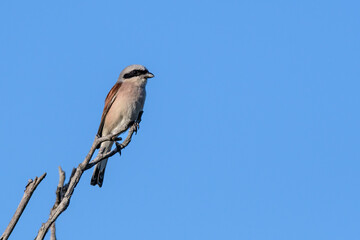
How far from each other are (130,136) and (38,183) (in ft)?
5.49

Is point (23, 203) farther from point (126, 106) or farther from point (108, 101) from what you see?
point (108, 101)

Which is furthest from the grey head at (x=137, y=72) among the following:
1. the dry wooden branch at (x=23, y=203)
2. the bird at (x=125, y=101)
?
the dry wooden branch at (x=23, y=203)

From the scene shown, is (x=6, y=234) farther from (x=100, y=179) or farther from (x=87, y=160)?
(x=100, y=179)

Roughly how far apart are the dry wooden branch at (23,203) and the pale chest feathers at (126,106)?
4143 mm

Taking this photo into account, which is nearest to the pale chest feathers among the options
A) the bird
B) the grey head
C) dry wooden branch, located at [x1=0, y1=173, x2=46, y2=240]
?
the bird

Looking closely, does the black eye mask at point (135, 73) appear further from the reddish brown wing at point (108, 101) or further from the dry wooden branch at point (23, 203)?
the dry wooden branch at point (23, 203)

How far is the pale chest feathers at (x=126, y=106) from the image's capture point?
7711mm

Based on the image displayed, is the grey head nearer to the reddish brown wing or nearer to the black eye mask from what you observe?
the black eye mask

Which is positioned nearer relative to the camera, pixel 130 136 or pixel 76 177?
pixel 76 177

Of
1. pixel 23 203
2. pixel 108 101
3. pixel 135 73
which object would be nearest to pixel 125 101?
pixel 108 101

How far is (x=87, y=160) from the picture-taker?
4.11 meters

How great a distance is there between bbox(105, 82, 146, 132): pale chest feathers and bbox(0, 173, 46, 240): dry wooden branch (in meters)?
4.14

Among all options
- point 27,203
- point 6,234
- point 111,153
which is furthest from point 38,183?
point 111,153

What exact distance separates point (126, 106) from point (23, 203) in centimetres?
436
